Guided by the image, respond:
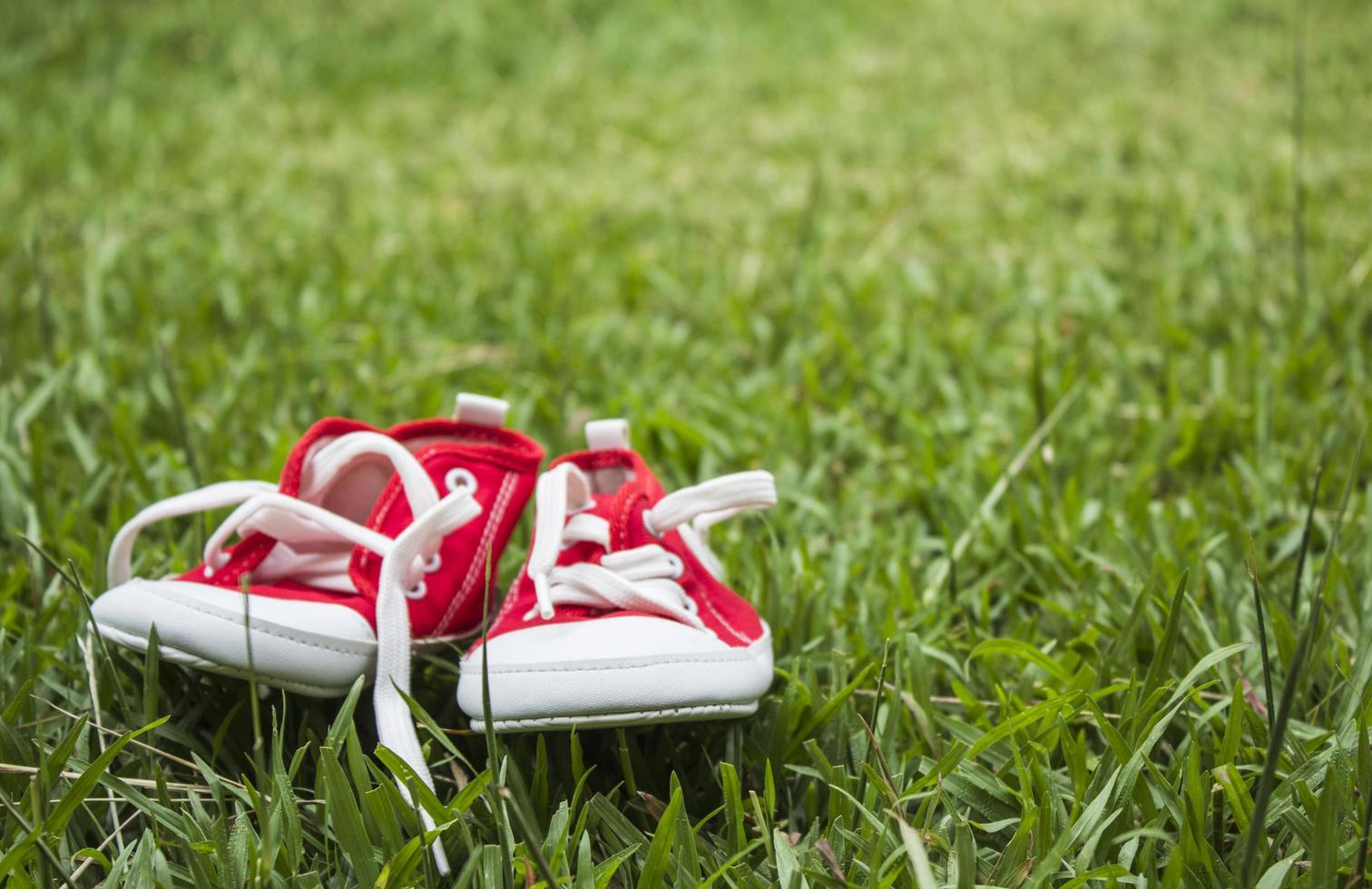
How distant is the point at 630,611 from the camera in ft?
3.72

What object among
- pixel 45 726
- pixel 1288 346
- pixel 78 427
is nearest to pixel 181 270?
pixel 78 427

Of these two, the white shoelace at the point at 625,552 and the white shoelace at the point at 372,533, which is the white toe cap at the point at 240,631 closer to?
the white shoelace at the point at 372,533

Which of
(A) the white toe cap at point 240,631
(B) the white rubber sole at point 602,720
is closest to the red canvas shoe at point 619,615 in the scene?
(B) the white rubber sole at point 602,720

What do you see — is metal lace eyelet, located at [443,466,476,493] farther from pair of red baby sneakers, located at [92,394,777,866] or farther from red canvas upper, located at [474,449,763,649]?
red canvas upper, located at [474,449,763,649]

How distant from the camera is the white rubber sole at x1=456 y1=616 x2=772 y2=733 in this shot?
3.29 feet

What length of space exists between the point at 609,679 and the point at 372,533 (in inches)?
13.6

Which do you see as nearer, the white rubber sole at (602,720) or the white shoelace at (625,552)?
the white rubber sole at (602,720)

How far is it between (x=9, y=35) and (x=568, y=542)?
437 cm

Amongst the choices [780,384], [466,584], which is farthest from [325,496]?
[780,384]

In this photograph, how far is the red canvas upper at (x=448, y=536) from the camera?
1179 millimetres

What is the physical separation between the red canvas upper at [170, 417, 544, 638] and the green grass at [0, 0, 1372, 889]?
0.12m

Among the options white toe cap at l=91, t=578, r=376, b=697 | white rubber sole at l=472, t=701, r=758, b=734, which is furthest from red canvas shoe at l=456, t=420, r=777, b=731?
white toe cap at l=91, t=578, r=376, b=697

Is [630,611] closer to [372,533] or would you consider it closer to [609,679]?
[609,679]

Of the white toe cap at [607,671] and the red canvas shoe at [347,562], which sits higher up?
the red canvas shoe at [347,562]
